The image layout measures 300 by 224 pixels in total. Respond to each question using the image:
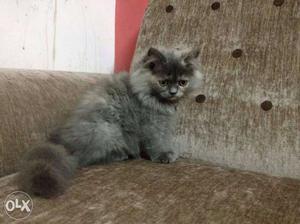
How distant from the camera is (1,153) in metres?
0.97

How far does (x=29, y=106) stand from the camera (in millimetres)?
1075

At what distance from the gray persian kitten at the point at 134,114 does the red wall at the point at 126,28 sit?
46 centimetres

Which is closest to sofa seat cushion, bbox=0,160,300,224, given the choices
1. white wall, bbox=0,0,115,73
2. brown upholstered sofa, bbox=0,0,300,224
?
brown upholstered sofa, bbox=0,0,300,224

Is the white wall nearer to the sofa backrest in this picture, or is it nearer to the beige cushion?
the beige cushion

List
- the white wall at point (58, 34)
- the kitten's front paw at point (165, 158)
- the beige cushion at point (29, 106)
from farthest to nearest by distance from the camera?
the white wall at point (58, 34) → the kitten's front paw at point (165, 158) → the beige cushion at point (29, 106)

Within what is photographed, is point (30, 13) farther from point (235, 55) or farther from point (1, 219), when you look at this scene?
point (1, 219)

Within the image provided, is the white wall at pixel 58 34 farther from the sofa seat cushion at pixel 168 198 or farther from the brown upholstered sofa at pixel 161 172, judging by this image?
the sofa seat cushion at pixel 168 198

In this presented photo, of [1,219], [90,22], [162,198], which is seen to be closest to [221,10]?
[90,22]

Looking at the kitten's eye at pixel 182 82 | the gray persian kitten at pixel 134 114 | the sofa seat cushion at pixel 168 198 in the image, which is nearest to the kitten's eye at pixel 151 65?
the gray persian kitten at pixel 134 114

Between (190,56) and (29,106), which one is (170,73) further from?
(29,106)

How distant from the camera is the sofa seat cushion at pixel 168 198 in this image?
695 mm

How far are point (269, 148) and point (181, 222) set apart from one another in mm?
527

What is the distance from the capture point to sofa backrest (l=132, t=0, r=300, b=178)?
1086 millimetres

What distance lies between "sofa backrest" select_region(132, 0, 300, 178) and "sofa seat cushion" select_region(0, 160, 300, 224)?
133 mm
